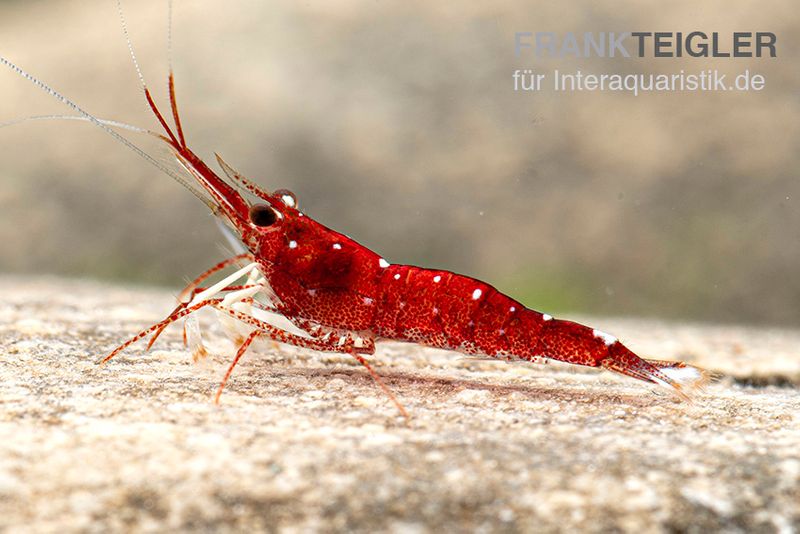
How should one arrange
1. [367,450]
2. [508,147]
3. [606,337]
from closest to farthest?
[367,450]
[606,337]
[508,147]

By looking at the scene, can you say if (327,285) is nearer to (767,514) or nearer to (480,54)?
(767,514)

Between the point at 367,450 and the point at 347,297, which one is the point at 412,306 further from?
the point at 367,450

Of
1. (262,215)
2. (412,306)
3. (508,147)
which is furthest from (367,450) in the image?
(508,147)

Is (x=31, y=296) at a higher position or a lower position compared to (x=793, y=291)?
lower

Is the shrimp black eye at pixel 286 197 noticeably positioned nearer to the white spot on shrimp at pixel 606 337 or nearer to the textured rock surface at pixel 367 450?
the textured rock surface at pixel 367 450

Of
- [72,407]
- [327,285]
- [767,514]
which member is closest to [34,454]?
[72,407]

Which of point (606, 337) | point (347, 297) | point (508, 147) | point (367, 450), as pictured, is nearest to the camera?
point (367, 450)
